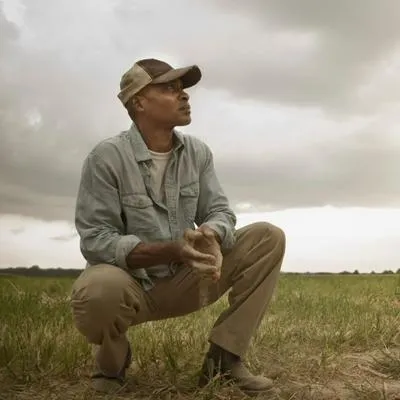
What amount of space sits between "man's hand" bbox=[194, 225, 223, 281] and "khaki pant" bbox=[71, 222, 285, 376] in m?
0.31

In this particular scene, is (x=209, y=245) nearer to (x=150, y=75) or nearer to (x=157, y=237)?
(x=157, y=237)

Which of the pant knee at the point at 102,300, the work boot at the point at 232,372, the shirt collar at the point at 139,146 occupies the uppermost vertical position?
the shirt collar at the point at 139,146

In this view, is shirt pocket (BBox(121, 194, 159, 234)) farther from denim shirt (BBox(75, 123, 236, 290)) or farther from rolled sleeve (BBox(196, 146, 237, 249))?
rolled sleeve (BBox(196, 146, 237, 249))

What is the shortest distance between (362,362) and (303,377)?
0.56 metres

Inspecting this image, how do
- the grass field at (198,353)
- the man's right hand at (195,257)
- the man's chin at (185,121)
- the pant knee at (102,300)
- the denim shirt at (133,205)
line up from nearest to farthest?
the man's right hand at (195,257) < the pant knee at (102,300) < the denim shirt at (133,205) < the man's chin at (185,121) < the grass field at (198,353)

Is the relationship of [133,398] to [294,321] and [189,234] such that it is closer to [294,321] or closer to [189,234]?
[189,234]

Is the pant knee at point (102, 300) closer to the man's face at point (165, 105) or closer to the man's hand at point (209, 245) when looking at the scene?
the man's hand at point (209, 245)

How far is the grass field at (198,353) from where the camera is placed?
3.56 m

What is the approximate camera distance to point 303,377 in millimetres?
3904

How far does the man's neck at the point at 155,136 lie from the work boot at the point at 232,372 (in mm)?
984

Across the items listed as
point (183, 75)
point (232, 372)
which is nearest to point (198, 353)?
point (232, 372)

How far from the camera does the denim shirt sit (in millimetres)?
3277

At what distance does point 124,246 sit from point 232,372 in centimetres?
84

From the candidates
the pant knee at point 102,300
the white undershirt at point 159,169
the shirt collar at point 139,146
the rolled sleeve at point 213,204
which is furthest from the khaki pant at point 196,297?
the shirt collar at point 139,146
